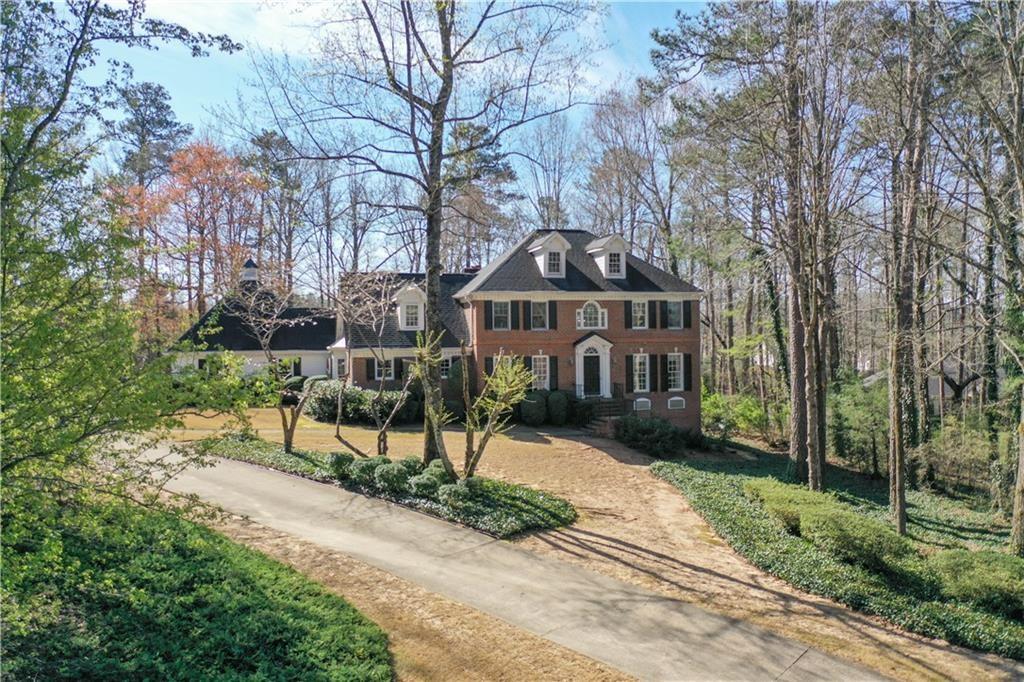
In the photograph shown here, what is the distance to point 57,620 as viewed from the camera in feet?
20.0

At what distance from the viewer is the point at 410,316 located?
28312 mm

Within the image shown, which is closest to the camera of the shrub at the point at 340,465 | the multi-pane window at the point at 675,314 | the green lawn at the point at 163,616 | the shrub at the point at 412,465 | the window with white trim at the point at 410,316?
the green lawn at the point at 163,616

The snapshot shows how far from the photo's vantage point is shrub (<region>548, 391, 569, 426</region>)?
24938mm

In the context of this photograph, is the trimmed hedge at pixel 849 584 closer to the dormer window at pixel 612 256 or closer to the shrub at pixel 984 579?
the shrub at pixel 984 579

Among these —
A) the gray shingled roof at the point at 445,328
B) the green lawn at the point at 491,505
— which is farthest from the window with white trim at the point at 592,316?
the green lawn at the point at 491,505

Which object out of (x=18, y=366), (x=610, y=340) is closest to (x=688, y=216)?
(x=610, y=340)

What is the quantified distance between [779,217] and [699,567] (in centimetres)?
904

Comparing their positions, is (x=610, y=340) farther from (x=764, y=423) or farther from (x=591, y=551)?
(x=591, y=551)

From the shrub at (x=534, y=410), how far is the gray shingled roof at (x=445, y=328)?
13.0 feet

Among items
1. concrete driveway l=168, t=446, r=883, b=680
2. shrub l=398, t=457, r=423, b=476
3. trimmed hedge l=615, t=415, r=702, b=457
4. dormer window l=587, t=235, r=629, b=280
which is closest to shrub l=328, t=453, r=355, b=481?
concrete driveway l=168, t=446, r=883, b=680

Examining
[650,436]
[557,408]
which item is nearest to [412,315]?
[557,408]

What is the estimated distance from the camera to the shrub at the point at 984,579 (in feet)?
28.3

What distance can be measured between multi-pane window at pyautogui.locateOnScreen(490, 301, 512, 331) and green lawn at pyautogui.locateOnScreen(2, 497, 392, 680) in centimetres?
1815

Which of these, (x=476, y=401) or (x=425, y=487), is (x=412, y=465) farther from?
(x=476, y=401)
